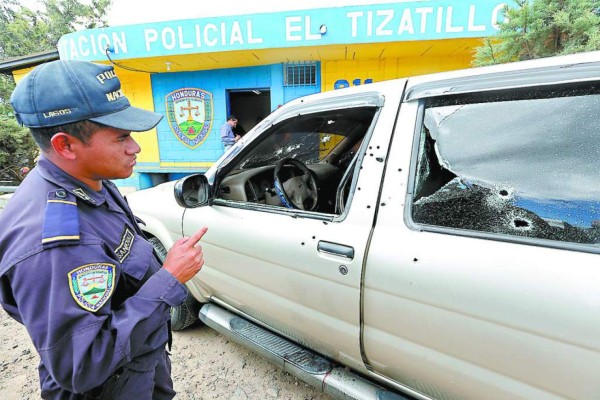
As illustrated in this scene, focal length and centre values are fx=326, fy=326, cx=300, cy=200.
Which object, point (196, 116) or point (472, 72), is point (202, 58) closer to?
point (196, 116)

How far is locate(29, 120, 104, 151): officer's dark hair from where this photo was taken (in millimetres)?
904

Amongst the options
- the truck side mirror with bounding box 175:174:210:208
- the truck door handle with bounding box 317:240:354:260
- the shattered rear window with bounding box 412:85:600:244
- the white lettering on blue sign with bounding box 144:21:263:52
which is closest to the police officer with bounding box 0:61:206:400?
the truck door handle with bounding box 317:240:354:260

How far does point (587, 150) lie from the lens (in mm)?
1021

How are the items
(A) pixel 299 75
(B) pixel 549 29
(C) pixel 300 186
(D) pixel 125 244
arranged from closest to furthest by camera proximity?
(D) pixel 125 244 < (C) pixel 300 186 < (B) pixel 549 29 < (A) pixel 299 75

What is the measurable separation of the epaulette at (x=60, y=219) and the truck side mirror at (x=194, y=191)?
0.97 meters

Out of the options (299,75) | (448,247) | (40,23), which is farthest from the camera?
(40,23)

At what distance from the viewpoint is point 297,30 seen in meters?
6.25

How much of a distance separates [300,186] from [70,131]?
1527 millimetres

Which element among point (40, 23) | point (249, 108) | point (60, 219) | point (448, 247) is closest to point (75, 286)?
point (60, 219)

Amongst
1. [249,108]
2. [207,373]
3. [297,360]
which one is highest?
[249,108]

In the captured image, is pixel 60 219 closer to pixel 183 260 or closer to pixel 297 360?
pixel 183 260

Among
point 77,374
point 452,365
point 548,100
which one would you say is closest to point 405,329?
point 452,365

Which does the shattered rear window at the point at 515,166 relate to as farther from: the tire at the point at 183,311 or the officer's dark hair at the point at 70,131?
the tire at the point at 183,311

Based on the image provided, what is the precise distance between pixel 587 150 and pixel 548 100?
0.69 ft
